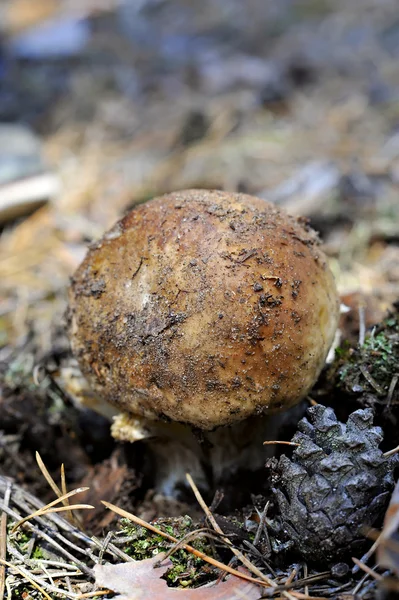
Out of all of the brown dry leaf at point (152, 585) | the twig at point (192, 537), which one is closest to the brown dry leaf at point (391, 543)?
the brown dry leaf at point (152, 585)

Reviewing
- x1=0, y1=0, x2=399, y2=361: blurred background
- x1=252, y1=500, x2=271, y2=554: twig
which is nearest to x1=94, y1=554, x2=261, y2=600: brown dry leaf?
x1=252, y1=500, x2=271, y2=554: twig

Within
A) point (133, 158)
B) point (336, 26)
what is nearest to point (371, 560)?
point (133, 158)

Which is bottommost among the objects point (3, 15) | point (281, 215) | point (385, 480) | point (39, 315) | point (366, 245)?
point (366, 245)

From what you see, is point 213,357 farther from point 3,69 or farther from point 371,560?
point 3,69

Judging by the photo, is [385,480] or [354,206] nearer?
[385,480]

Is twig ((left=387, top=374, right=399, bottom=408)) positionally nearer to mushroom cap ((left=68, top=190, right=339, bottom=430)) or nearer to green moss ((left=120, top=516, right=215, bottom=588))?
mushroom cap ((left=68, top=190, right=339, bottom=430))

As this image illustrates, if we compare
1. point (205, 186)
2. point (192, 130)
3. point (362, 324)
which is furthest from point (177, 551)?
point (192, 130)

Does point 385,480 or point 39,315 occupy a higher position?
point 385,480

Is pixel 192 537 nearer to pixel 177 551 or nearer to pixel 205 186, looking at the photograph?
pixel 177 551
